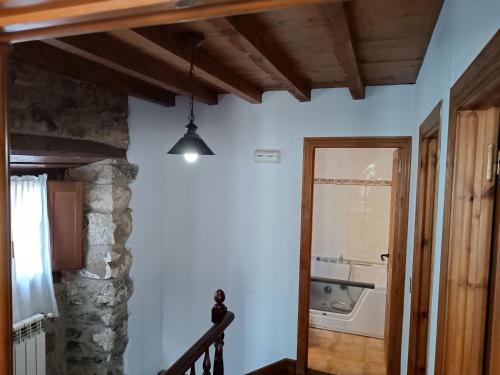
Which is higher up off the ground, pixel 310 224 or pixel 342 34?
pixel 342 34

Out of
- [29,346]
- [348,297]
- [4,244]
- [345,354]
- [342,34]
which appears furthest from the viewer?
[348,297]

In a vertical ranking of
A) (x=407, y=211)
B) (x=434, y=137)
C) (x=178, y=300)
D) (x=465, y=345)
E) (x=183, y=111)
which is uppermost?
(x=183, y=111)

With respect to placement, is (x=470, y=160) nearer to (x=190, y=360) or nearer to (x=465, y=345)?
(x=465, y=345)

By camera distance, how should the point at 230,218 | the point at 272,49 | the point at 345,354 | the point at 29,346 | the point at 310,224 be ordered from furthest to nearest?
1. the point at 345,354
2. the point at 230,218
3. the point at 310,224
4. the point at 29,346
5. the point at 272,49

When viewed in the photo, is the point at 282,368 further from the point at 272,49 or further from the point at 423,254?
the point at 272,49

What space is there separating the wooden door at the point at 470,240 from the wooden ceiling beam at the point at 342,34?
1.96 feet

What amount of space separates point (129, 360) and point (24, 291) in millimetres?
1069

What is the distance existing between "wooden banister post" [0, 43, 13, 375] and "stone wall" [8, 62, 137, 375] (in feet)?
5.64

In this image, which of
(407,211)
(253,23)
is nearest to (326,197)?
(407,211)

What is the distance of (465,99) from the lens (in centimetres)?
95

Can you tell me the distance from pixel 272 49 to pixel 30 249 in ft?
6.32

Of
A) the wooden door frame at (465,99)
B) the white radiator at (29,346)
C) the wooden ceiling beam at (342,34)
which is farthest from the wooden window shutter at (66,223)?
the wooden door frame at (465,99)

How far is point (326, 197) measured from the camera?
473 centimetres

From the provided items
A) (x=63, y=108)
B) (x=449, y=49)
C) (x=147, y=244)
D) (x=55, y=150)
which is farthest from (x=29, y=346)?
(x=449, y=49)
